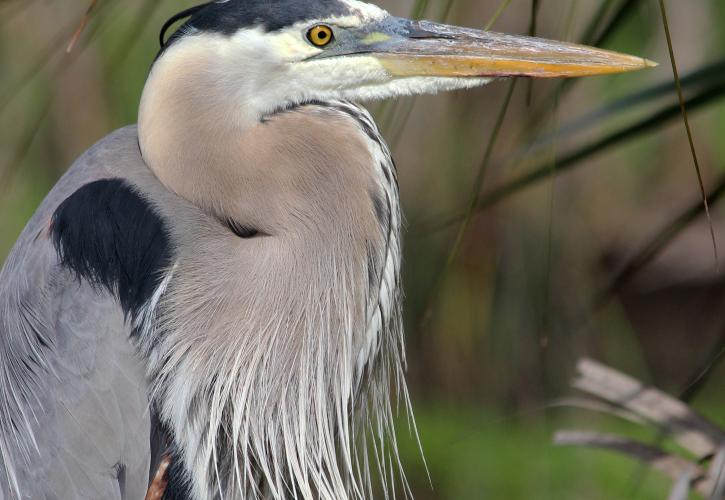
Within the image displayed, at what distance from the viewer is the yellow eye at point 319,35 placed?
160 cm

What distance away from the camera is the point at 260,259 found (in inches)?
65.2

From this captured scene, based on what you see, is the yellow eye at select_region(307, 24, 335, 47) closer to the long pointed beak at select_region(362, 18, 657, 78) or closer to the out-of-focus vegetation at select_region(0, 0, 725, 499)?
the long pointed beak at select_region(362, 18, 657, 78)

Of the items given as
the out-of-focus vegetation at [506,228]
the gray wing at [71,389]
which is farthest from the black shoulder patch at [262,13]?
the out-of-focus vegetation at [506,228]

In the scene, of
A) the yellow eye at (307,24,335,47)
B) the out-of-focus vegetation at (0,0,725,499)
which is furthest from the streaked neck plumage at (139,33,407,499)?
the out-of-focus vegetation at (0,0,725,499)

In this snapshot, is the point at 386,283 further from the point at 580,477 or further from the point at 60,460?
the point at 580,477

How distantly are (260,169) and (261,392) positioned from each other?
1.22 ft

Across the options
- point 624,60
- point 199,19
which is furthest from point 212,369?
point 624,60

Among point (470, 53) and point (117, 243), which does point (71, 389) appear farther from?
point (470, 53)

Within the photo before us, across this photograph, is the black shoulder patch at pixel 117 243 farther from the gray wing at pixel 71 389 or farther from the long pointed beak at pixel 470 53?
the long pointed beak at pixel 470 53

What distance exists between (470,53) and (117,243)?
0.65 m

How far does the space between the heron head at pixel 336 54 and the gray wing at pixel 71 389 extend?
26 centimetres

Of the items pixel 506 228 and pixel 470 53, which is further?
pixel 506 228

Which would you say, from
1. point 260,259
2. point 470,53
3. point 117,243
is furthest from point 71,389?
point 470,53

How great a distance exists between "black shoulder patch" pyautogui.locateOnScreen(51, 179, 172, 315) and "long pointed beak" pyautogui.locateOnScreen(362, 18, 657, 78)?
1.50 feet
